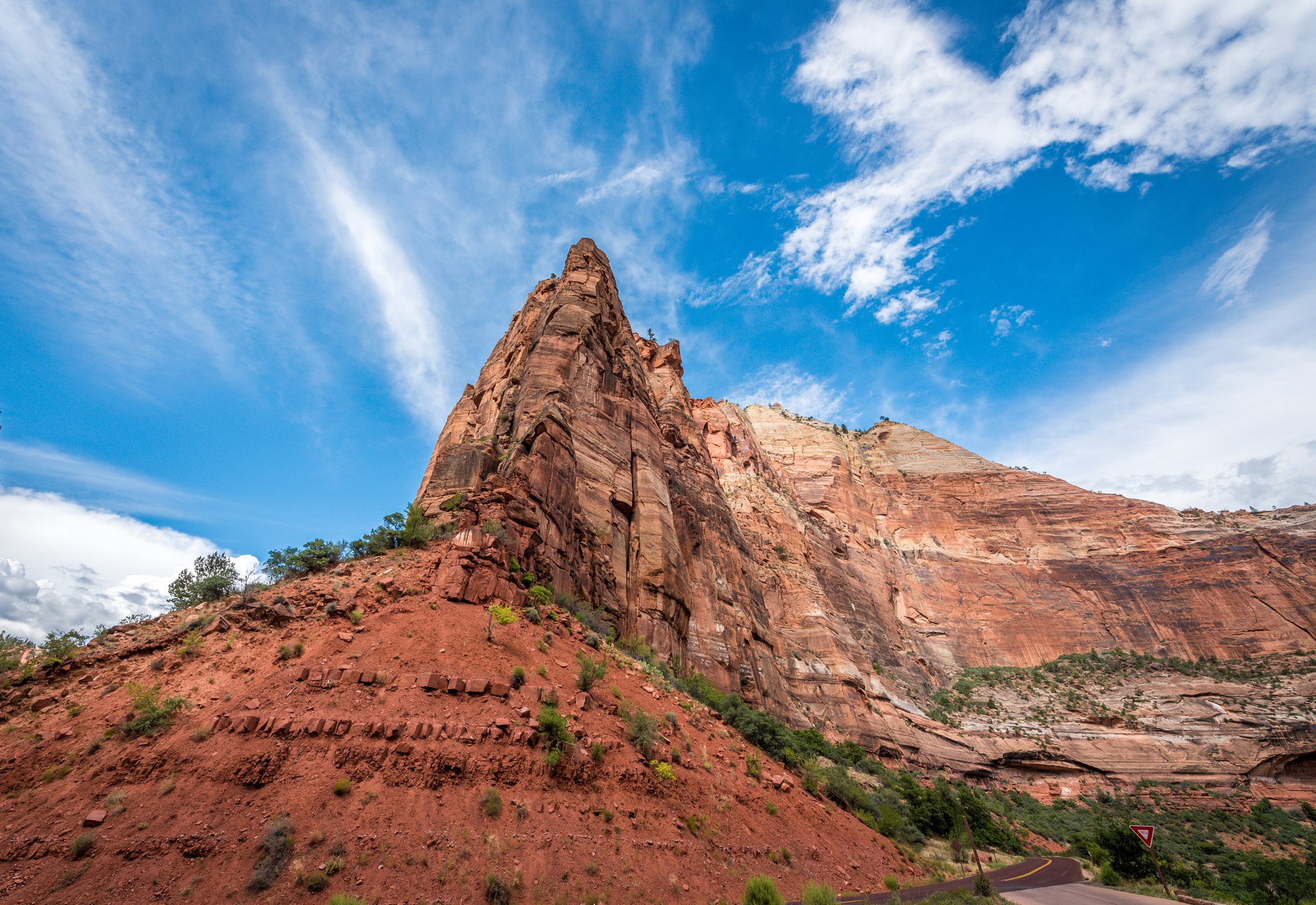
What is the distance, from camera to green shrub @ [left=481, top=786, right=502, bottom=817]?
887 centimetres

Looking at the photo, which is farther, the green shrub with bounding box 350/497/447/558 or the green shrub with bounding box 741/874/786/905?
the green shrub with bounding box 350/497/447/558

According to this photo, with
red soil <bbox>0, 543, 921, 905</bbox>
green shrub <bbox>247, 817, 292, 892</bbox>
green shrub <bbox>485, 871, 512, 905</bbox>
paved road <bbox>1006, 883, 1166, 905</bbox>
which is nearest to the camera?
green shrub <bbox>247, 817, 292, 892</bbox>

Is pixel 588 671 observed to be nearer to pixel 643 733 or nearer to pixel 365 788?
pixel 643 733

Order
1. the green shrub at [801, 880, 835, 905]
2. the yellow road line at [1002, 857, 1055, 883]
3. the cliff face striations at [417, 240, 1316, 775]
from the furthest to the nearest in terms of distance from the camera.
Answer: the cliff face striations at [417, 240, 1316, 775] → the yellow road line at [1002, 857, 1055, 883] → the green shrub at [801, 880, 835, 905]

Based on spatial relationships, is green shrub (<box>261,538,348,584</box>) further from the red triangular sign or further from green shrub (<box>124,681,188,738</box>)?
the red triangular sign

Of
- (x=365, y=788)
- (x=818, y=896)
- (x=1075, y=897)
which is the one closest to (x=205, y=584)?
(x=365, y=788)

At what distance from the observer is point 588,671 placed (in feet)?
43.5

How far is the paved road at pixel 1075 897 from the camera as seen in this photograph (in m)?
12.7

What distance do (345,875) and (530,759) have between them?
3.28 meters

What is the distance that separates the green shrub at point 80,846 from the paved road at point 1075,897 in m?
16.7

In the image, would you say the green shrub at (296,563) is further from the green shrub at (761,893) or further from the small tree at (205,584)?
A: the green shrub at (761,893)

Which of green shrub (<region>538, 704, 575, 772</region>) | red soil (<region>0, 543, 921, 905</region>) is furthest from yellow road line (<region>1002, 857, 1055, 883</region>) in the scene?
green shrub (<region>538, 704, 575, 772</region>)

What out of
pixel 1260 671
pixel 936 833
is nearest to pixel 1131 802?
pixel 1260 671

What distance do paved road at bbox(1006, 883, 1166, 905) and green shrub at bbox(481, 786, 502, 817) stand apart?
454 inches
